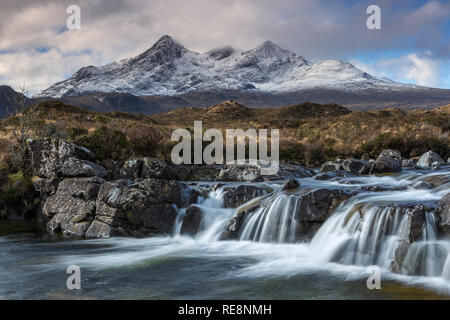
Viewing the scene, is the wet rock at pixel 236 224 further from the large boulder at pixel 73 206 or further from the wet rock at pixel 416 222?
the wet rock at pixel 416 222

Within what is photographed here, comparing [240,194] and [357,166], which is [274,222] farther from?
[357,166]

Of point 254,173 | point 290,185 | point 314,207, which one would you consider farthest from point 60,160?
point 314,207

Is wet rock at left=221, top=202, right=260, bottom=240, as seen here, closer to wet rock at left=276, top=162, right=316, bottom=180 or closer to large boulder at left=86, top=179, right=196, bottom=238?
large boulder at left=86, top=179, right=196, bottom=238

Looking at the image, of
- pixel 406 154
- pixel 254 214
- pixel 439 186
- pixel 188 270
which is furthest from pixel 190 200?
pixel 406 154

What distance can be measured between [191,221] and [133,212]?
188 centimetres

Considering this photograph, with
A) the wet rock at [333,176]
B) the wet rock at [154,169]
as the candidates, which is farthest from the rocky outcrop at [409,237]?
the wet rock at [154,169]

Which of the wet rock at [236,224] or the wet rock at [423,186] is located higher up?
the wet rock at [423,186]

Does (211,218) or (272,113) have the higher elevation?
(272,113)

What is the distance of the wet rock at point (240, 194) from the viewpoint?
13.5 m

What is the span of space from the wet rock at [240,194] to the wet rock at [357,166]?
549 cm

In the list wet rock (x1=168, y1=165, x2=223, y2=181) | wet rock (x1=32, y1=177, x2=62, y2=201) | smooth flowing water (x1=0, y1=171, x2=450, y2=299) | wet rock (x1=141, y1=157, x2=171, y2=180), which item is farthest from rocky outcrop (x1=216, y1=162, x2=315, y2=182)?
wet rock (x1=32, y1=177, x2=62, y2=201)

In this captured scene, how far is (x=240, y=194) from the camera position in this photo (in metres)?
13.6

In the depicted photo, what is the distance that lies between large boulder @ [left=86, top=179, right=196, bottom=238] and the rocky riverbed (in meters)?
0.03

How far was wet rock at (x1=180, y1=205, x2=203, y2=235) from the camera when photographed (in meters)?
12.5
